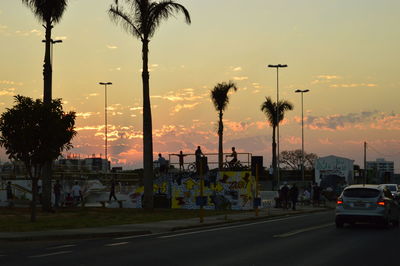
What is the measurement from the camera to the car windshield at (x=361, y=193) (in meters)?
24.3

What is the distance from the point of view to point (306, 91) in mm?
72875

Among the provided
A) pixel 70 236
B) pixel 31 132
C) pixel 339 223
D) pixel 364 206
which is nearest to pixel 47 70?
pixel 31 132

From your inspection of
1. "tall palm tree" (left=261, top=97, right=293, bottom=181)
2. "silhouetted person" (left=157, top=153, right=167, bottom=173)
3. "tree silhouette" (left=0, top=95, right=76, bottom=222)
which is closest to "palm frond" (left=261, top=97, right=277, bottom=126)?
"tall palm tree" (left=261, top=97, right=293, bottom=181)

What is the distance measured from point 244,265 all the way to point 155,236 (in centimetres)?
843

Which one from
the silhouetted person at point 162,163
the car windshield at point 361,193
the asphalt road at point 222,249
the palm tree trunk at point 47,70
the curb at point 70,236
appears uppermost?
the palm tree trunk at point 47,70

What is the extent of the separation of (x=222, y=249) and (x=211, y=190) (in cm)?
2830

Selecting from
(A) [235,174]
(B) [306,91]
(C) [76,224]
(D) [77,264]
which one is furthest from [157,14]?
(B) [306,91]

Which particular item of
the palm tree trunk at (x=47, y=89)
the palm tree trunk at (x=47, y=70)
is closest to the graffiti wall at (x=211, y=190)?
the palm tree trunk at (x=47, y=89)

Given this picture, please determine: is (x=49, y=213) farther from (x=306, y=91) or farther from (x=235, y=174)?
(x=306, y=91)

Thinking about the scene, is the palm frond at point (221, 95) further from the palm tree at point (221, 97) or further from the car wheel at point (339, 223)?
the car wheel at point (339, 223)

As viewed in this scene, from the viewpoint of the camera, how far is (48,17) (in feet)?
119

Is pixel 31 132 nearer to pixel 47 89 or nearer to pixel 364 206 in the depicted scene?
pixel 47 89

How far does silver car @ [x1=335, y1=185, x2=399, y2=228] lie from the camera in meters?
23.9

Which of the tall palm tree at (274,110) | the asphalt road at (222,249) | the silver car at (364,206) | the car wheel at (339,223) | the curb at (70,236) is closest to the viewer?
the asphalt road at (222,249)
